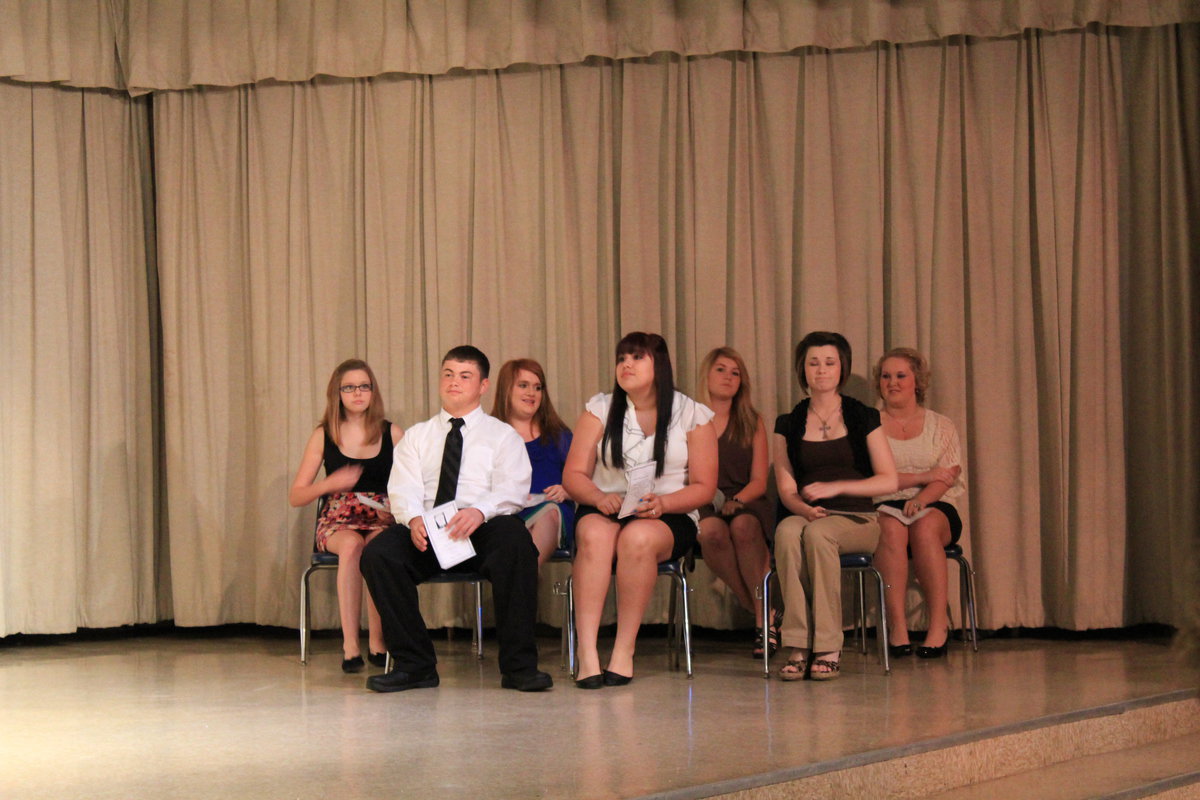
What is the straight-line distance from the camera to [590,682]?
412 cm

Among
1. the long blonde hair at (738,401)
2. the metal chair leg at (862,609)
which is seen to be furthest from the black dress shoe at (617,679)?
the long blonde hair at (738,401)

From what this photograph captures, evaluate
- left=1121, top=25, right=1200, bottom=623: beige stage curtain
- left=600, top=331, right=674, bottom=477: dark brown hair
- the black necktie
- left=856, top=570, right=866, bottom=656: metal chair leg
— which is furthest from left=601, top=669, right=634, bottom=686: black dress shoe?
left=1121, top=25, right=1200, bottom=623: beige stage curtain

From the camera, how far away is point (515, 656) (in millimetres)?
4125

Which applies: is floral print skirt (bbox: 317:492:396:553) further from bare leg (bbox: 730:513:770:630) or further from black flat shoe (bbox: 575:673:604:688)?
bare leg (bbox: 730:513:770:630)

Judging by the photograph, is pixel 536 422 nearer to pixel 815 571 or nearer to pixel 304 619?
pixel 304 619

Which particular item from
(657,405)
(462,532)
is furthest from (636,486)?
(462,532)

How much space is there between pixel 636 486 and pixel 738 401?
3.03ft

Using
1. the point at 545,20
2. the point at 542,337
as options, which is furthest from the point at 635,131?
the point at 542,337

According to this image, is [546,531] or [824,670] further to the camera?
[546,531]

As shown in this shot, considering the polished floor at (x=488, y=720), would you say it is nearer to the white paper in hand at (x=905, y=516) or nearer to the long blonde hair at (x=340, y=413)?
the white paper in hand at (x=905, y=516)

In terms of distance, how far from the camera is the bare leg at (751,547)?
4.83 meters

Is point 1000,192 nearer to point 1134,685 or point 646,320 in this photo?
point 646,320

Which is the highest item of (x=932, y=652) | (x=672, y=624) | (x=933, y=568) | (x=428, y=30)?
(x=428, y=30)

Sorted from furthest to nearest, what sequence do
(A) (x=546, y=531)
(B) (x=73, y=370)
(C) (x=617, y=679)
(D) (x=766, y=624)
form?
(B) (x=73, y=370), (A) (x=546, y=531), (D) (x=766, y=624), (C) (x=617, y=679)
